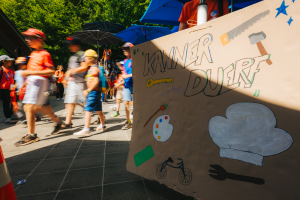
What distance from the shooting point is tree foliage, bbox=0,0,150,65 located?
1766 centimetres

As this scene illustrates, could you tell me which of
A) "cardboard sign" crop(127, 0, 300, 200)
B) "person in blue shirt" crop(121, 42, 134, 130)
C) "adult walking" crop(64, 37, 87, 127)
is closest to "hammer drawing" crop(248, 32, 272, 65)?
"cardboard sign" crop(127, 0, 300, 200)

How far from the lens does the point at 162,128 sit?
68.1 inches

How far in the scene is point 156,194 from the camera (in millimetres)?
1795

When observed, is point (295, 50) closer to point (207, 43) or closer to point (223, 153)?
point (207, 43)

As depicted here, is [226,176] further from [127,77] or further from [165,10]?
[165,10]

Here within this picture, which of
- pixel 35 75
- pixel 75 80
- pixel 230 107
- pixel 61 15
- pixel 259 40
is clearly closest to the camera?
pixel 259 40

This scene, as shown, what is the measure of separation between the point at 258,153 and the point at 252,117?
0.77 feet

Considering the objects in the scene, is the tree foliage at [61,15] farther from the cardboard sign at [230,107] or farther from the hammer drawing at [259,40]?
the hammer drawing at [259,40]

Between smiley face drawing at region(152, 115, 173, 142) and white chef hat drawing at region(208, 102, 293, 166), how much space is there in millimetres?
408

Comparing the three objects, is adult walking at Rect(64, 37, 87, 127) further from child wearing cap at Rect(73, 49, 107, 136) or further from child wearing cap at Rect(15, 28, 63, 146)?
child wearing cap at Rect(15, 28, 63, 146)

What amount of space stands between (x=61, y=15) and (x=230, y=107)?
2261 centimetres

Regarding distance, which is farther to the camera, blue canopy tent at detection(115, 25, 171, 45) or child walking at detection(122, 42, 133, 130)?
blue canopy tent at detection(115, 25, 171, 45)

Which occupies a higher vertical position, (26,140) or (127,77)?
(127,77)

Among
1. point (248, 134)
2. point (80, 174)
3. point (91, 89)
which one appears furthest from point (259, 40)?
point (91, 89)
